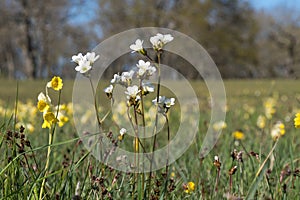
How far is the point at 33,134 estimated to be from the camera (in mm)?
2914

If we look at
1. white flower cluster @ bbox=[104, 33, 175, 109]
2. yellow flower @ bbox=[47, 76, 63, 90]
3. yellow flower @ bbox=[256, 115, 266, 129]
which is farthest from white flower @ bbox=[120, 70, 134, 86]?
yellow flower @ bbox=[256, 115, 266, 129]

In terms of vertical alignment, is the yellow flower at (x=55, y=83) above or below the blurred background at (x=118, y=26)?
below

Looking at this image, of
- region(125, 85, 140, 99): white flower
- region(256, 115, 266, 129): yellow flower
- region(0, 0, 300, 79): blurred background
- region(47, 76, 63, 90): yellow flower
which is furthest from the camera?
region(0, 0, 300, 79): blurred background

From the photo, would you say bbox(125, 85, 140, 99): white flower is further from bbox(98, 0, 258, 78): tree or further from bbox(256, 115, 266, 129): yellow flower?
bbox(98, 0, 258, 78): tree

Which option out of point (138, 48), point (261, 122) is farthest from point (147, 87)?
point (261, 122)

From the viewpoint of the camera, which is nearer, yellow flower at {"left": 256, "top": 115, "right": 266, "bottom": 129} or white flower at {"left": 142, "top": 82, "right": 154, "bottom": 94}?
white flower at {"left": 142, "top": 82, "right": 154, "bottom": 94}

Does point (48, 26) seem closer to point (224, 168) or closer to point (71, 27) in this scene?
point (71, 27)

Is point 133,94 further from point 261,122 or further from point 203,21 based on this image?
point 203,21

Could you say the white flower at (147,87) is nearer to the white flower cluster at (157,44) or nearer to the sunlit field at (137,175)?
the white flower cluster at (157,44)

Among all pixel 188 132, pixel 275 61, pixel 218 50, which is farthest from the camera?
pixel 275 61

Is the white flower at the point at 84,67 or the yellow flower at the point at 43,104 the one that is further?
the yellow flower at the point at 43,104

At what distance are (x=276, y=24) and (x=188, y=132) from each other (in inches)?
1802

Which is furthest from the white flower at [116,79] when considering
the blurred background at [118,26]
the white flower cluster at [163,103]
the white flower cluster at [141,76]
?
the blurred background at [118,26]

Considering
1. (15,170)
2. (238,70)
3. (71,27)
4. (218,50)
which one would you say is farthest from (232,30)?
(15,170)
